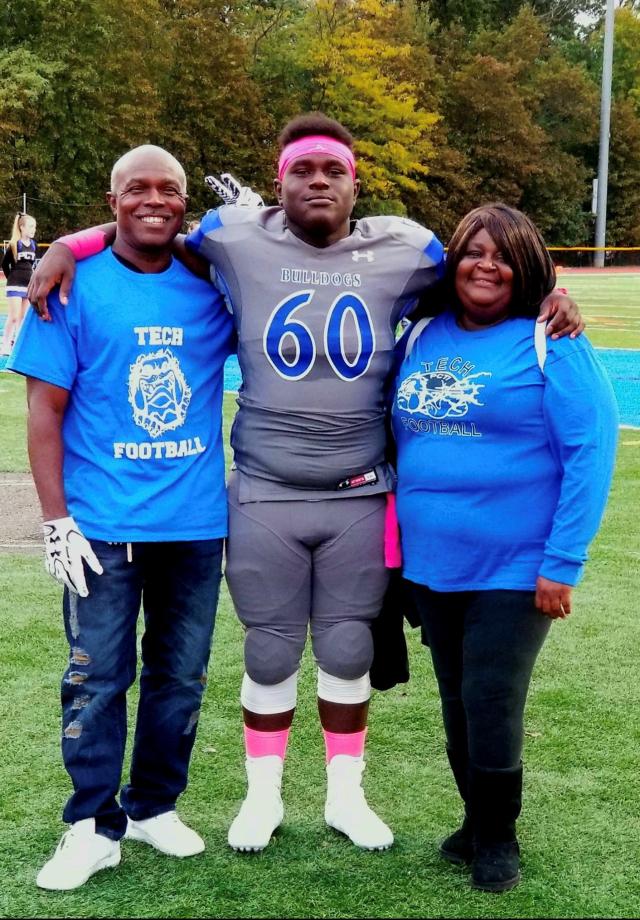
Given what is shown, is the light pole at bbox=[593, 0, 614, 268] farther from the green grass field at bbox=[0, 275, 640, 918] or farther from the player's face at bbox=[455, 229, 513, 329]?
the player's face at bbox=[455, 229, 513, 329]

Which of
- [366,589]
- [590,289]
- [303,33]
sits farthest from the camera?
[303,33]

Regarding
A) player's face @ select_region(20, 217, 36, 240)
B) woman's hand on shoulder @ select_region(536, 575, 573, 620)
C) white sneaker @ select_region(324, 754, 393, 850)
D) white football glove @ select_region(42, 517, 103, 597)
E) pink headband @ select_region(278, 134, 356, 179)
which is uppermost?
pink headband @ select_region(278, 134, 356, 179)

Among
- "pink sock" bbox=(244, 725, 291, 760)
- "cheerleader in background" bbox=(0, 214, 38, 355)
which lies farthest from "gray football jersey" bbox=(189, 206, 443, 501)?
"cheerleader in background" bbox=(0, 214, 38, 355)

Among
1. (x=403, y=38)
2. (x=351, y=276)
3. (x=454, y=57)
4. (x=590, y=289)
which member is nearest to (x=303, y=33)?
(x=403, y=38)

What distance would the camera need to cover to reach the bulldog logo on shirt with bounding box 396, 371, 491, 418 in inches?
104

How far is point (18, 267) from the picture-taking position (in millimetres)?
14672

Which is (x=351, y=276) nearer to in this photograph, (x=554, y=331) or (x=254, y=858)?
(x=554, y=331)

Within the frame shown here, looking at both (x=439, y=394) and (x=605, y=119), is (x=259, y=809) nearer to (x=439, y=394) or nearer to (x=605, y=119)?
(x=439, y=394)

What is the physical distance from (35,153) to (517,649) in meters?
37.4

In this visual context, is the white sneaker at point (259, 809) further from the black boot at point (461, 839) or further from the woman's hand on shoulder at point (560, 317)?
the woman's hand on shoulder at point (560, 317)

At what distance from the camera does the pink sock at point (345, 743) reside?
121 inches

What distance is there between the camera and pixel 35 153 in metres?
37.0

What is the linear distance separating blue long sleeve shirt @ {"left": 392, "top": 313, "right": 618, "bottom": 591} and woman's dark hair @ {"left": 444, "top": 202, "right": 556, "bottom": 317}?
0.07m

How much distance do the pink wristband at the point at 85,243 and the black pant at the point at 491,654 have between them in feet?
4.02
